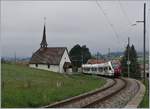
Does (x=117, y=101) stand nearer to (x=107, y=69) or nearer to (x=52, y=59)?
(x=107, y=69)

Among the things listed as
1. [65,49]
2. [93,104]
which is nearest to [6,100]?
[93,104]

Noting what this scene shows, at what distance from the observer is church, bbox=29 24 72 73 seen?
81.4m

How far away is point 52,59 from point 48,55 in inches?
106

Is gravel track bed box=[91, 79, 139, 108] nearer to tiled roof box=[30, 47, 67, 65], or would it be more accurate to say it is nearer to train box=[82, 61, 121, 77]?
train box=[82, 61, 121, 77]

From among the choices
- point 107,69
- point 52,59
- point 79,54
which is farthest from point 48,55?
point 107,69

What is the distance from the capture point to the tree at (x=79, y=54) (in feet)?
352

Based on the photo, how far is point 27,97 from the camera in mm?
17766

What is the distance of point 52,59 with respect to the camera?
8300 centimetres

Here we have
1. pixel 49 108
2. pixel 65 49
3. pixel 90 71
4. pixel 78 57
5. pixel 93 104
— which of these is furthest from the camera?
pixel 78 57

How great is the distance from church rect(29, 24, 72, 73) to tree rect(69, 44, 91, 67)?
19.5 metres

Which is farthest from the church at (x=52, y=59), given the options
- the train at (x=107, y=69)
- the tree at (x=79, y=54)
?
the tree at (x=79, y=54)

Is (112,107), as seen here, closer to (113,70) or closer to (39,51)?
(113,70)

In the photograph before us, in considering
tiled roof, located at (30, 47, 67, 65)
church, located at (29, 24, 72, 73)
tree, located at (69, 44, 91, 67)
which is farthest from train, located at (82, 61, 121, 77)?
tree, located at (69, 44, 91, 67)

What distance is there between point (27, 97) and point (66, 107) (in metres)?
2.69
